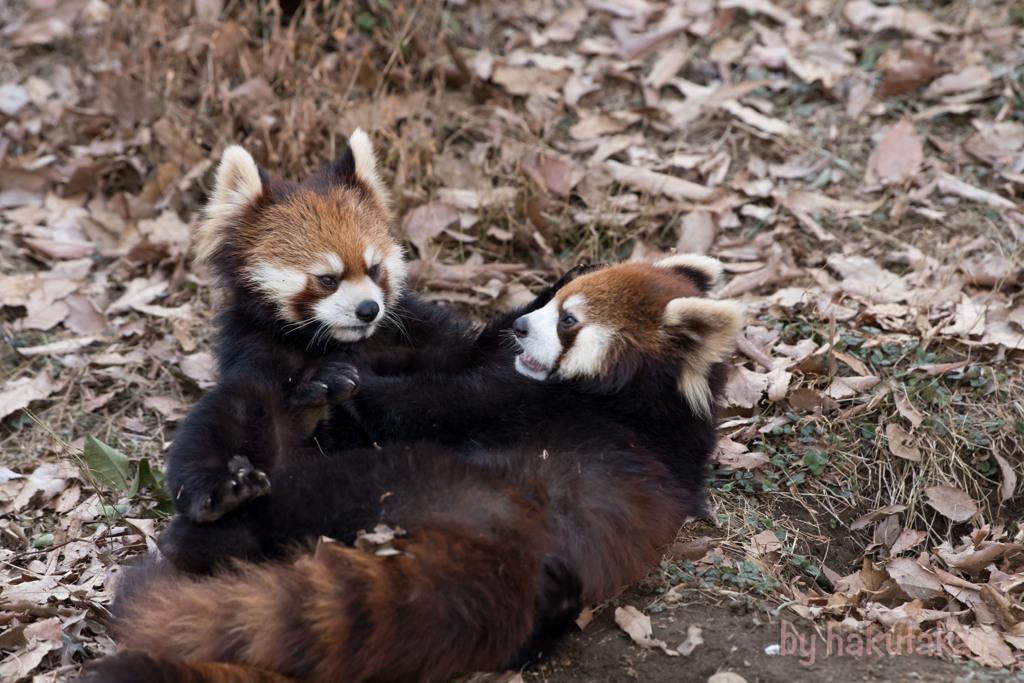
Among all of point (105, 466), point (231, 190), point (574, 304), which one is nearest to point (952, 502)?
point (574, 304)

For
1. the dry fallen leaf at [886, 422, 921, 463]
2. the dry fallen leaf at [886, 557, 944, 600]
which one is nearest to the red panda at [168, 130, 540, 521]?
the dry fallen leaf at [886, 422, 921, 463]

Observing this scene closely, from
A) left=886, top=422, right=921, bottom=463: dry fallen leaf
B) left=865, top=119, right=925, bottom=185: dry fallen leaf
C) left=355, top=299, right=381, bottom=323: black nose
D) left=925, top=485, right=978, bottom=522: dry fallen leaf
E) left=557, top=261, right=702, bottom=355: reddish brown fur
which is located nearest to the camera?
left=557, top=261, right=702, bottom=355: reddish brown fur

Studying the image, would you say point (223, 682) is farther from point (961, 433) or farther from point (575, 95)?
point (575, 95)

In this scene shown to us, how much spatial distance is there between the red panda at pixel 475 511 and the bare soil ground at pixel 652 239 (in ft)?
1.38

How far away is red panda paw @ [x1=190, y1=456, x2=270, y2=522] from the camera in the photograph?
3471 millimetres

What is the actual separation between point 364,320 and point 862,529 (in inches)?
107

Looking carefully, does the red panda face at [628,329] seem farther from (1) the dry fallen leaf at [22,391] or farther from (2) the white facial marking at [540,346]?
(1) the dry fallen leaf at [22,391]

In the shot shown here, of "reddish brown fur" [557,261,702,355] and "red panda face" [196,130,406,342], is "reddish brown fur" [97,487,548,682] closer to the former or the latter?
"reddish brown fur" [557,261,702,355]

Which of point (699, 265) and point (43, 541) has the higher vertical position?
point (699, 265)

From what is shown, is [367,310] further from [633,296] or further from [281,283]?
[633,296]

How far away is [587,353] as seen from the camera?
4250 mm

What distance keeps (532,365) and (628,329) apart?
51cm

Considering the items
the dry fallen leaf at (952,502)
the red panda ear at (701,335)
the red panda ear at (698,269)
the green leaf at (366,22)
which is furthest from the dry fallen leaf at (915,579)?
the green leaf at (366,22)

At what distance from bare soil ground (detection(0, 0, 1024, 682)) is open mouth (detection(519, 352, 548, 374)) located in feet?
3.37
